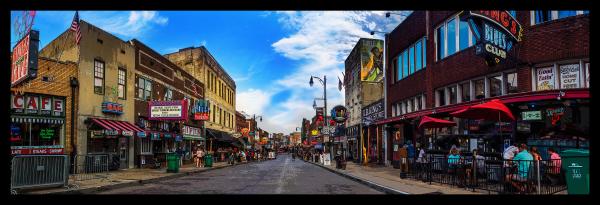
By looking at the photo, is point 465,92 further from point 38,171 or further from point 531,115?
point 38,171

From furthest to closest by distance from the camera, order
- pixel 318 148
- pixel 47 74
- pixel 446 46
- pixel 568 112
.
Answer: pixel 318 148, pixel 446 46, pixel 47 74, pixel 568 112

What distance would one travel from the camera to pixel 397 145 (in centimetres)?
3231

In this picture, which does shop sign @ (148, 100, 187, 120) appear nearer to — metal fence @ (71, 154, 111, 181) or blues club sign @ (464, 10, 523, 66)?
metal fence @ (71, 154, 111, 181)

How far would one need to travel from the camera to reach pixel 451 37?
23.8 meters

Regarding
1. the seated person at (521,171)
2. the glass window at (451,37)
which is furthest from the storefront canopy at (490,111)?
the glass window at (451,37)

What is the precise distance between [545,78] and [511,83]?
77.0 inches

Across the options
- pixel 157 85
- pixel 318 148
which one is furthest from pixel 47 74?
pixel 318 148

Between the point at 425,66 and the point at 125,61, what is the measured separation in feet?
56.7

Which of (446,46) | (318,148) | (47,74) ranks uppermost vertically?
(446,46)
